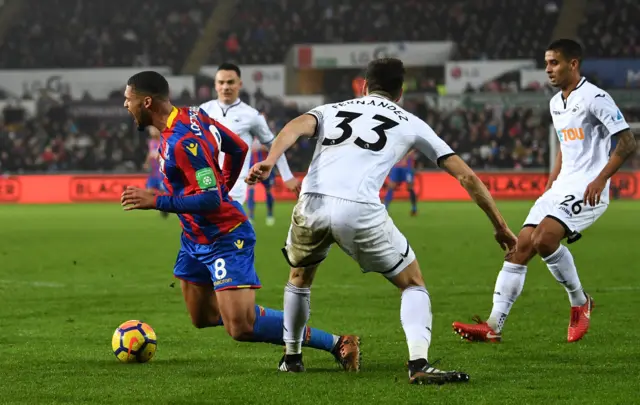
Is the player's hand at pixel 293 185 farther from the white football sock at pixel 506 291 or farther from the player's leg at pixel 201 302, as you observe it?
the white football sock at pixel 506 291

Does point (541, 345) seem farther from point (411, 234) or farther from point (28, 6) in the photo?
point (28, 6)

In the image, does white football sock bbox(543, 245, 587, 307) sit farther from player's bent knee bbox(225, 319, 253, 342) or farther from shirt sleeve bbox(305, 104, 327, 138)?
shirt sleeve bbox(305, 104, 327, 138)

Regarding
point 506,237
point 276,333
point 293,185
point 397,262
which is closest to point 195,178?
point 276,333

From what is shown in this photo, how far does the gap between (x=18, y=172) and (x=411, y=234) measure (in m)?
18.6

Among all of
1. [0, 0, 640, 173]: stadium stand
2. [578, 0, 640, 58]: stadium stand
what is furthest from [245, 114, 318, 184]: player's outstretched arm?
[578, 0, 640, 58]: stadium stand

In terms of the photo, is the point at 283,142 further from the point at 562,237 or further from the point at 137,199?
the point at 562,237

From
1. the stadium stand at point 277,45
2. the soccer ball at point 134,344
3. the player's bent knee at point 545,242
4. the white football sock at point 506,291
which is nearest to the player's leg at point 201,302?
the soccer ball at point 134,344

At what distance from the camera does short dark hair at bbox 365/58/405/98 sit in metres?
5.68

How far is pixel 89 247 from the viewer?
16250 mm

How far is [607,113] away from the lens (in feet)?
24.3

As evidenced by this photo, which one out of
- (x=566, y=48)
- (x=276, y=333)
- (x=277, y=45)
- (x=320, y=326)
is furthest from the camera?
(x=277, y=45)

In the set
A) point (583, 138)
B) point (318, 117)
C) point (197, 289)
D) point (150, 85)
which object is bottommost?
point (197, 289)

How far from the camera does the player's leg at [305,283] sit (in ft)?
18.3

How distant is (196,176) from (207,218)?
13.5 inches
